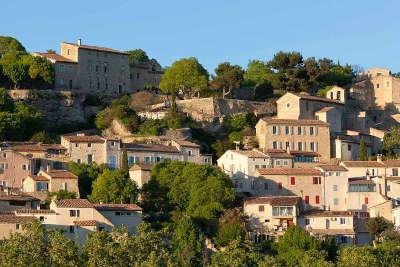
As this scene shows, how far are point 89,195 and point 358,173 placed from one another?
1830cm

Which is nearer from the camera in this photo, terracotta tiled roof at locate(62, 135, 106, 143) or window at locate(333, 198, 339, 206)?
window at locate(333, 198, 339, 206)

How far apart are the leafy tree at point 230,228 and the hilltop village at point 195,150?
102 millimetres

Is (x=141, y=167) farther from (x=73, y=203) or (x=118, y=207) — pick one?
(x=73, y=203)

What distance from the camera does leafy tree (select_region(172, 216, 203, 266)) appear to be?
79.5m

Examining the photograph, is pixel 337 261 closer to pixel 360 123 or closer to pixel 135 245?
pixel 135 245

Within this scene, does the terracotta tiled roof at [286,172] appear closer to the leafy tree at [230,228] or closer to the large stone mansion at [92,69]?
the leafy tree at [230,228]

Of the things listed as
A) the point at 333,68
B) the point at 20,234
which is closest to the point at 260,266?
the point at 20,234

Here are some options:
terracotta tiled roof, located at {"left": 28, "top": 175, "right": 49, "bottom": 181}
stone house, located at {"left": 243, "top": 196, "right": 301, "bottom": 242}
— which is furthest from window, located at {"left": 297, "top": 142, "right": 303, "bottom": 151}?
terracotta tiled roof, located at {"left": 28, "top": 175, "right": 49, "bottom": 181}

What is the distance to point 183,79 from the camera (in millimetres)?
109812

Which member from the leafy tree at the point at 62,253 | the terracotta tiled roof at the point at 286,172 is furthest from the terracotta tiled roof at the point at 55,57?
the leafy tree at the point at 62,253

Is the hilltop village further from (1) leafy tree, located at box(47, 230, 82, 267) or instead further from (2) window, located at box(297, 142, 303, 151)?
(1) leafy tree, located at box(47, 230, 82, 267)

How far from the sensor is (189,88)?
4358 inches

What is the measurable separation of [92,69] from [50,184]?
74.8ft

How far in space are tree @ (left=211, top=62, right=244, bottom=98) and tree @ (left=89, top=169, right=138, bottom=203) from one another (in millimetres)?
24736
